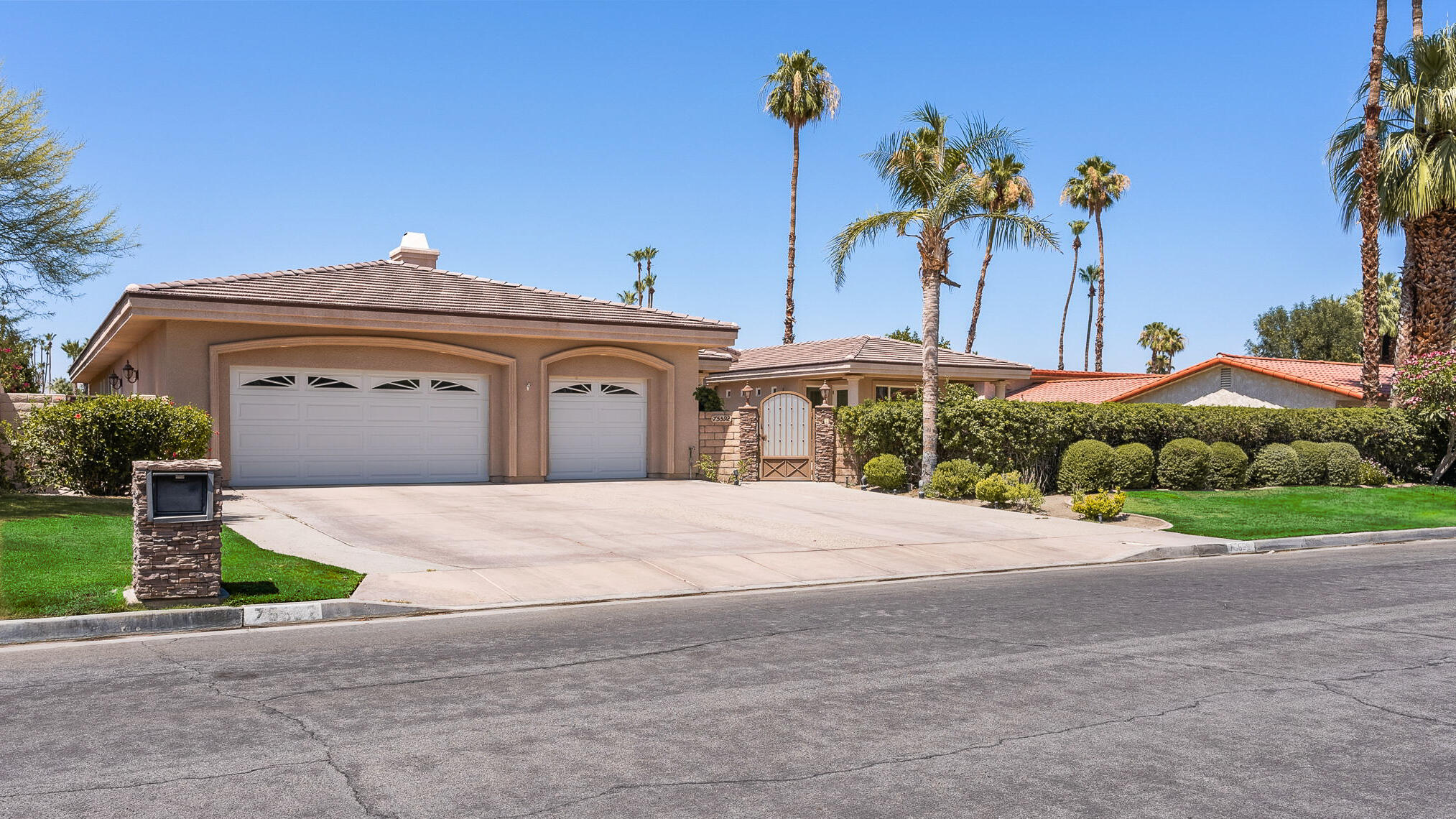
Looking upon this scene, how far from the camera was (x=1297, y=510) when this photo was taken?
20422 millimetres

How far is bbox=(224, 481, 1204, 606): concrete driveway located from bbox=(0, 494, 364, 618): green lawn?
1.60 feet

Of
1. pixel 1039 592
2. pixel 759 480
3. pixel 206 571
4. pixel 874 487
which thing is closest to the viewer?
pixel 206 571

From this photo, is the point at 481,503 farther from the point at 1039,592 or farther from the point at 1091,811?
the point at 1091,811

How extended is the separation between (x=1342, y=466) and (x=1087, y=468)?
728 cm

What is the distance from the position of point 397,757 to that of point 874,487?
18.8 metres

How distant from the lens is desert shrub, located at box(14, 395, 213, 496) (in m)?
17.1

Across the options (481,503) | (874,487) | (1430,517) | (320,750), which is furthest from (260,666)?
(1430,517)

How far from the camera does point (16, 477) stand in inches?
723

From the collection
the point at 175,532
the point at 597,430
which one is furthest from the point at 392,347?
the point at 175,532

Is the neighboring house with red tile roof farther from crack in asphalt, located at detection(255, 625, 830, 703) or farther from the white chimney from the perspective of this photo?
crack in asphalt, located at detection(255, 625, 830, 703)

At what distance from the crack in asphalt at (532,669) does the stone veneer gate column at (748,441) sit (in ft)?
52.8

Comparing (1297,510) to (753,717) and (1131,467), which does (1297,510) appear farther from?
(753,717)

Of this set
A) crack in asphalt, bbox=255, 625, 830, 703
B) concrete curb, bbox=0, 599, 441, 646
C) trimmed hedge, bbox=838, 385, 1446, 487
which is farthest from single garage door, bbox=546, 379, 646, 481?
crack in asphalt, bbox=255, 625, 830, 703

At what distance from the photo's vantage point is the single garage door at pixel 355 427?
2080 cm
